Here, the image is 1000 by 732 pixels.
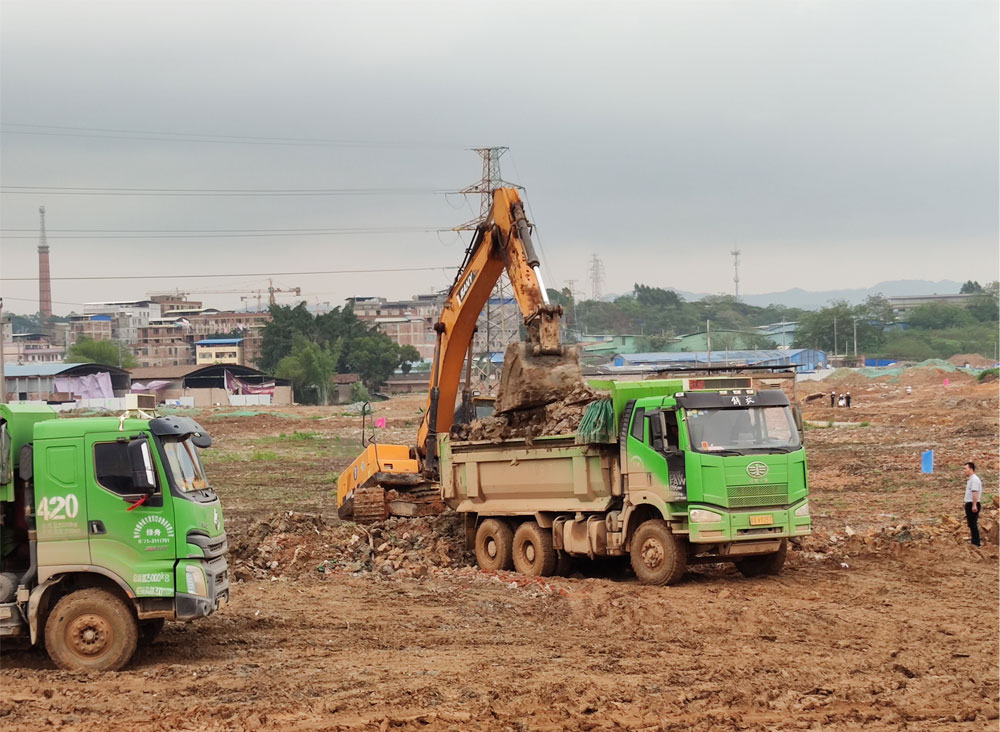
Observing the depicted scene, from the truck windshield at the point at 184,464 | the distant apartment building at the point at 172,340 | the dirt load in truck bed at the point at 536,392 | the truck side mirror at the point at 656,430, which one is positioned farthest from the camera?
the distant apartment building at the point at 172,340

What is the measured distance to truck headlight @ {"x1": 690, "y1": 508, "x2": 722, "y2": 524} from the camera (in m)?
15.5

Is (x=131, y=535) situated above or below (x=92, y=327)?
below

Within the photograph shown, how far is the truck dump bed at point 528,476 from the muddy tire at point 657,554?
2.28ft

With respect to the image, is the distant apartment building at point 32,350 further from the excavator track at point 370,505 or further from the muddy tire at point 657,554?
the muddy tire at point 657,554

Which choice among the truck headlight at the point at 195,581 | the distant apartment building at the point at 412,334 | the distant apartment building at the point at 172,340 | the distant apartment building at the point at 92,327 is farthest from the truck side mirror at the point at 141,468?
the distant apartment building at the point at 92,327

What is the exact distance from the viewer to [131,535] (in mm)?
11008

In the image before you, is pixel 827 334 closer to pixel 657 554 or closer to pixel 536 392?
pixel 536 392

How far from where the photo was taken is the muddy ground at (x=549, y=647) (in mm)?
9750

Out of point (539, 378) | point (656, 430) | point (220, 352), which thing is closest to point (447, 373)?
point (539, 378)

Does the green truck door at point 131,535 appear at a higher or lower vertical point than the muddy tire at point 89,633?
higher

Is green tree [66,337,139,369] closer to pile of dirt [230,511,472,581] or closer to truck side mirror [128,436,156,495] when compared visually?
pile of dirt [230,511,472,581]

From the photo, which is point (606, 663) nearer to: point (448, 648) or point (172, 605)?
point (448, 648)

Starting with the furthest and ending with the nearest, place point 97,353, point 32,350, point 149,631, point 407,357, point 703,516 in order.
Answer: point 32,350 → point 407,357 → point 97,353 → point 703,516 → point 149,631

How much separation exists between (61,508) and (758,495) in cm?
889
